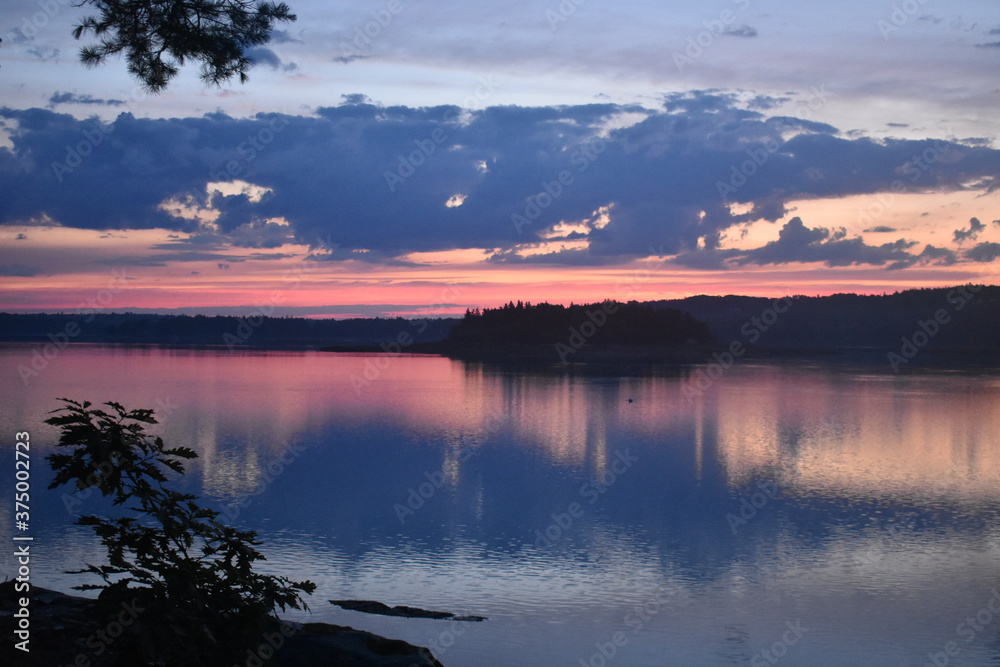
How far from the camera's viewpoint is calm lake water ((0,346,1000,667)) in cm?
639

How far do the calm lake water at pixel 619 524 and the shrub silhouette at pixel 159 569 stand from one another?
2201 millimetres

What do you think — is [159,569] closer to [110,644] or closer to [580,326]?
[110,644]

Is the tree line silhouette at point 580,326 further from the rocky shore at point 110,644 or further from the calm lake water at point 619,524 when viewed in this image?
the rocky shore at point 110,644

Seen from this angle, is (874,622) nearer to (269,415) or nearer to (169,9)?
(169,9)

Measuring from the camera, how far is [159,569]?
3.67 m

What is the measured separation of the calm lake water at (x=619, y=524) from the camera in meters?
6.39

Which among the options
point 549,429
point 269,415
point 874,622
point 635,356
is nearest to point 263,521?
point 874,622

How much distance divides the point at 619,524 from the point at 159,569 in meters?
6.84

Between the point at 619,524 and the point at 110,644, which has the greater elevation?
the point at 110,644

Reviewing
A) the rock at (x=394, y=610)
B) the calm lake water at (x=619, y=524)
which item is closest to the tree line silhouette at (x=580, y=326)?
the calm lake water at (x=619, y=524)

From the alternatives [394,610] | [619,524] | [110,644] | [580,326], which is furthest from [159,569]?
[580,326]

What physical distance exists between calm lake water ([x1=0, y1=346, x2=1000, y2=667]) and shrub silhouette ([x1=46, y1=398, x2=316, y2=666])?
2.20 meters

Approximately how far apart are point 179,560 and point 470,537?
5430 millimetres

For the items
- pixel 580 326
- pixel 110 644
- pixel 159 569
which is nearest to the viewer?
pixel 159 569
